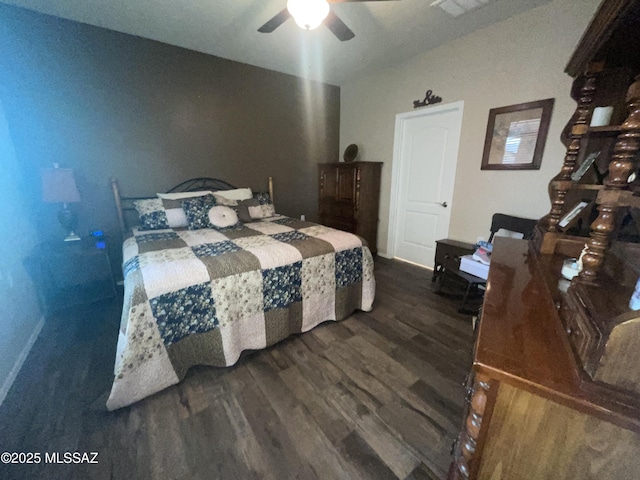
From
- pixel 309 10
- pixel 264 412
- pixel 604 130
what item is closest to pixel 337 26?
pixel 309 10

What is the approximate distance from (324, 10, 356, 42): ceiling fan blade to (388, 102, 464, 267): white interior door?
1.56 m

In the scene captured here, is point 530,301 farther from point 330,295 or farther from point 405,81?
point 405,81

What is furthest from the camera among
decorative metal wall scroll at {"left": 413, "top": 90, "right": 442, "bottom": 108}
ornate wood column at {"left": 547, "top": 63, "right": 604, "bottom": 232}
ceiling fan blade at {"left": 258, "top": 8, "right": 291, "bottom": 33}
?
decorative metal wall scroll at {"left": 413, "top": 90, "right": 442, "bottom": 108}

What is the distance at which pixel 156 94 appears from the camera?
9.26 ft

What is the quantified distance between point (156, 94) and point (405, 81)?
3014 millimetres

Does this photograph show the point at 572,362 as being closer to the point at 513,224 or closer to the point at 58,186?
the point at 513,224

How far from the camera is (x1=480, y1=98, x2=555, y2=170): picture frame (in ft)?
7.43

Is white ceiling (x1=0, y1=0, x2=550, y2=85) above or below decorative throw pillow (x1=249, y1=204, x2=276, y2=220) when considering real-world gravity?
above

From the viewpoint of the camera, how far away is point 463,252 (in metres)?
2.64

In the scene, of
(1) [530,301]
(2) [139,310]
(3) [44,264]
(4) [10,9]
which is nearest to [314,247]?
(2) [139,310]

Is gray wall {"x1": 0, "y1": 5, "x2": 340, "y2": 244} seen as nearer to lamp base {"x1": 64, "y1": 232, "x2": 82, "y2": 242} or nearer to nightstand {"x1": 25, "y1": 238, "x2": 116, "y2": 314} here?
lamp base {"x1": 64, "y1": 232, "x2": 82, "y2": 242}

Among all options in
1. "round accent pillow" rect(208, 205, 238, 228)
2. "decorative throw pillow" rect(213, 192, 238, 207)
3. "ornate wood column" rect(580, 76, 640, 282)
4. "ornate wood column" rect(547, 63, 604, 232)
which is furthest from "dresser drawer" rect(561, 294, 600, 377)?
"decorative throw pillow" rect(213, 192, 238, 207)

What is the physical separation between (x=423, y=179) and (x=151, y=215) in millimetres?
3249

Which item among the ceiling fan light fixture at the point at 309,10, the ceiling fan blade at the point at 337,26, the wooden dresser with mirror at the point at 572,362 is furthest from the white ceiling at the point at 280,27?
the wooden dresser with mirror at the point at 572,362
